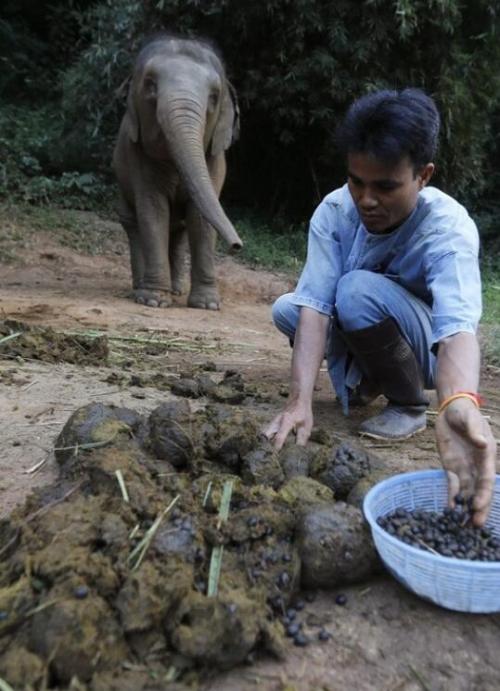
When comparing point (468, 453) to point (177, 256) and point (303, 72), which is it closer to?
point (177, 256)

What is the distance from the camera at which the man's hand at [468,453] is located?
6.32ft

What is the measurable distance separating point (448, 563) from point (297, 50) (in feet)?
30.4

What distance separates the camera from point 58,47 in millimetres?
13844

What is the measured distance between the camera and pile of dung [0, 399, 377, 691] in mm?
1578

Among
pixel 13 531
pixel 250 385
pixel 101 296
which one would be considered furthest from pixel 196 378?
Answer: pixel 101 296

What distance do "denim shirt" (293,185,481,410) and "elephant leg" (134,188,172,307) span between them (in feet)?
12.3

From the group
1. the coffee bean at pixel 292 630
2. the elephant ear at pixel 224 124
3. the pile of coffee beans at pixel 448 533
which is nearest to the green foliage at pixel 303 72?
the elephant ear at pixel 224 124

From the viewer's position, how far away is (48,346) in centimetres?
412

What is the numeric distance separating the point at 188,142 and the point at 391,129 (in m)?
3.87

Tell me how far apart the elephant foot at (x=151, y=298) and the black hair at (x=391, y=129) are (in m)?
4.35

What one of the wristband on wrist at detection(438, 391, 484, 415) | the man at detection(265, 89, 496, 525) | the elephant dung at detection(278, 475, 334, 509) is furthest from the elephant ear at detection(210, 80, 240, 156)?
the wristband on wrist at detection(438, 391, 484, 415)

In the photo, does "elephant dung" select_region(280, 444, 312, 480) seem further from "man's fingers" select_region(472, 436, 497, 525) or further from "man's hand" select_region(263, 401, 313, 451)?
"man's fingers" select_region(472, 436, 497, 525)

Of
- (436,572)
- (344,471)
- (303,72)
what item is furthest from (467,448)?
(303,72)

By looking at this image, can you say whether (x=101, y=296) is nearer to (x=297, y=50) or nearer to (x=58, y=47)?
(x=297, y=50)
